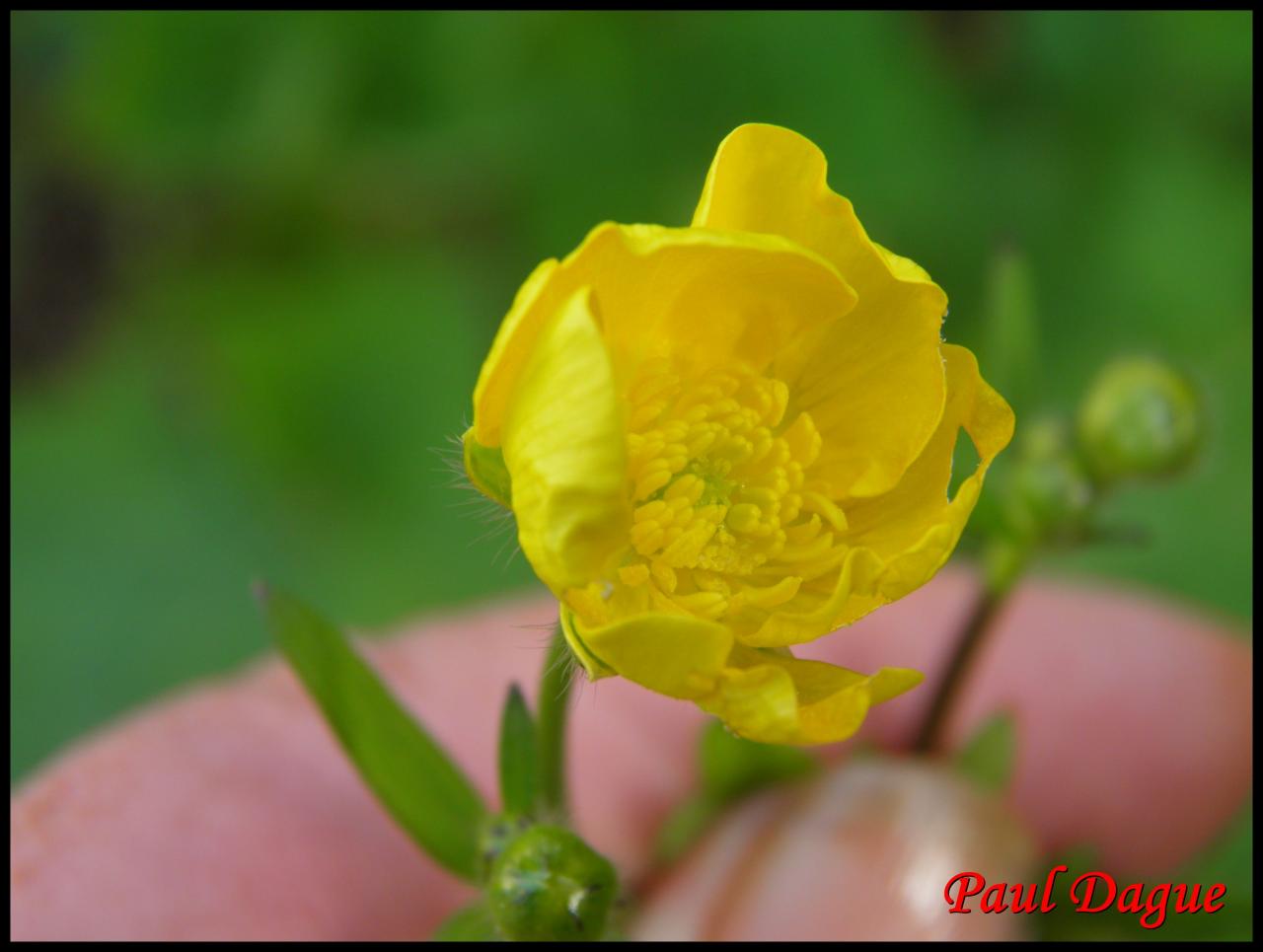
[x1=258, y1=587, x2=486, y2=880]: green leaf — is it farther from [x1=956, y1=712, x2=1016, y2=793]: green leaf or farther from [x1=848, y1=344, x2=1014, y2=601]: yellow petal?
[x1=956, y1=712, x2=1016, y2=793]: green leaf

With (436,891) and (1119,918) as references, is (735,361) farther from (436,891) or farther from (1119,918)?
(1119,918)

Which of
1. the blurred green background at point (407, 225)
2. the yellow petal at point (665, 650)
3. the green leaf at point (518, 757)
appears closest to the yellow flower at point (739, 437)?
the yellow petal at point (665, 650)

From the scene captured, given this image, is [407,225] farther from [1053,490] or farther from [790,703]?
[790,703]

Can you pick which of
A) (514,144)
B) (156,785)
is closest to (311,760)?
(156,785)

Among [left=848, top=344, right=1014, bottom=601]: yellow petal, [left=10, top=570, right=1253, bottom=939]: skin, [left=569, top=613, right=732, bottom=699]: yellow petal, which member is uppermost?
[left=848, top=344, right=1014, bottom=601]: yellow petal

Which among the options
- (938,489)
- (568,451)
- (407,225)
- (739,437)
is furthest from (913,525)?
(407,225)

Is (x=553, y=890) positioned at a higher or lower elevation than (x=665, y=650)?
lower

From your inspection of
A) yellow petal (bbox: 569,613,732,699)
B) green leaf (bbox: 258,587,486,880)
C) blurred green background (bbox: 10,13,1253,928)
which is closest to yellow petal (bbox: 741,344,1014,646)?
yellow petal (bbox: 569,613,732,699)
